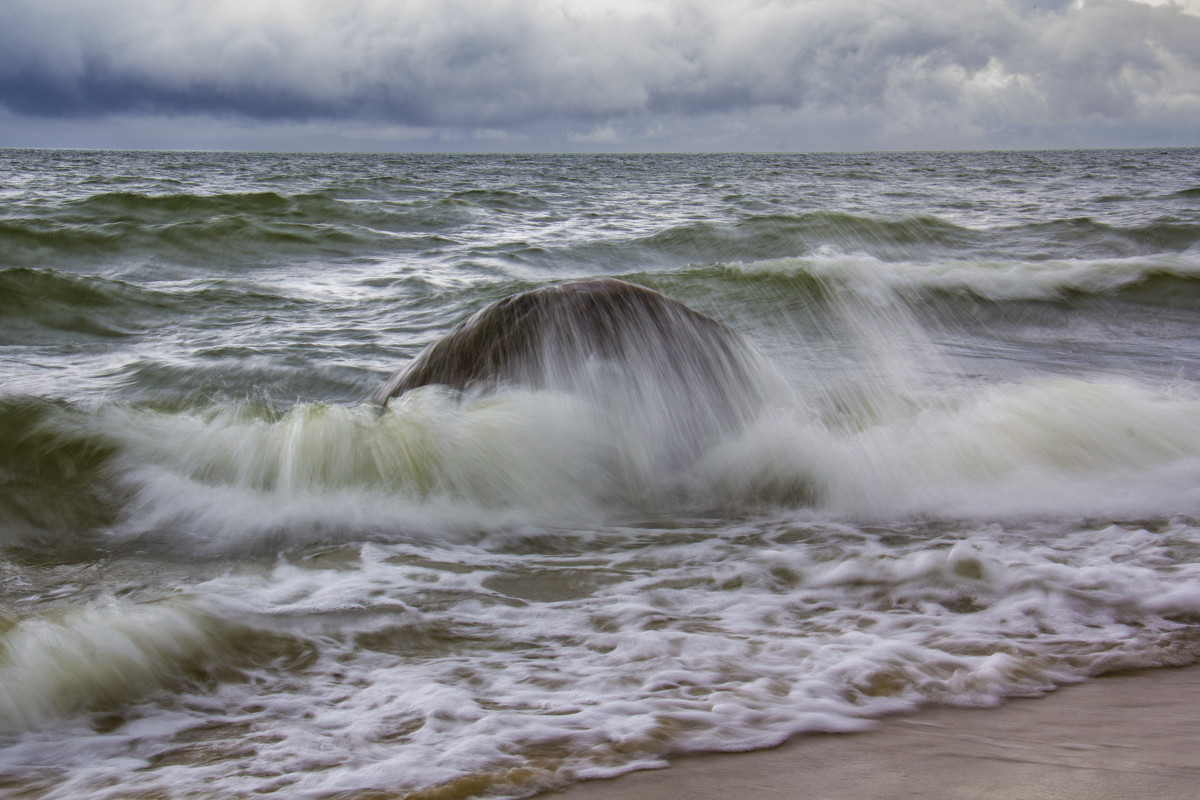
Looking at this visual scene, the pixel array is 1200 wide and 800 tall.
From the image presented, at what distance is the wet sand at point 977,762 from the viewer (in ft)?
4.67

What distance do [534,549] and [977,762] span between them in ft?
5.32

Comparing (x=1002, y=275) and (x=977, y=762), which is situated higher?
(x=1002, y=275)

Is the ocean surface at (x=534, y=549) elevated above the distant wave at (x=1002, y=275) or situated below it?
below

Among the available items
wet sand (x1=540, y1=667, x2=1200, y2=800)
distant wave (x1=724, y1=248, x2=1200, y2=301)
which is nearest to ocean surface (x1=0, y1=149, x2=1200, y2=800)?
wet sand (x1=540, y1=667, x2=1200, y2=800)

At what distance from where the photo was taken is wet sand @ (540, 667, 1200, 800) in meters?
1.42

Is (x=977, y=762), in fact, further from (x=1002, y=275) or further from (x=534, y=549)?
(x=1002, y=275)

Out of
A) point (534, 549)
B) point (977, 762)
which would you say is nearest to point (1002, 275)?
point (534, 549)

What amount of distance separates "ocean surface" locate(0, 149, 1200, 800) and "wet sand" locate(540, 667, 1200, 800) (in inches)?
2.5

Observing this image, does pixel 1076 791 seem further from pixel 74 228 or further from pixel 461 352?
pixel 74 228

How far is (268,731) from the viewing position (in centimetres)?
174

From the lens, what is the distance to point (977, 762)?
4.98 feet

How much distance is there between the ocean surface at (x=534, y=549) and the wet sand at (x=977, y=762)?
0.06 m

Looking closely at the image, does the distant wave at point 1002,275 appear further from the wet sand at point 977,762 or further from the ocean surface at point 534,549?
the wet sand at point 977,762

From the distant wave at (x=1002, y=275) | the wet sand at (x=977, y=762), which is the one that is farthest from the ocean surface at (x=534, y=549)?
the distant wave at (x=1002, y=275)
